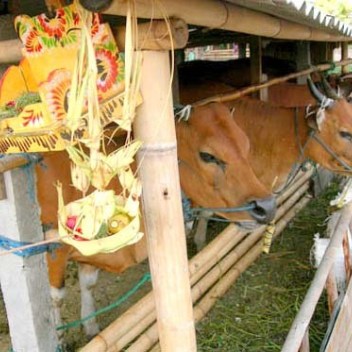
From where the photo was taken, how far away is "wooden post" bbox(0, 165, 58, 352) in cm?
197

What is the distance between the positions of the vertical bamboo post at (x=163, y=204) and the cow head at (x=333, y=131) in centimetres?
325

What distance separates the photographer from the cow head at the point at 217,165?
3037 mm

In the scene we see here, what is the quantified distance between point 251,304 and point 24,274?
2846mm

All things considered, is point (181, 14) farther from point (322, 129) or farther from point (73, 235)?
point (322, 129)

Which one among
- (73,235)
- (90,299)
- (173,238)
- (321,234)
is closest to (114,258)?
(90,299)

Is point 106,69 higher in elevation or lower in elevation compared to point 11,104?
higher

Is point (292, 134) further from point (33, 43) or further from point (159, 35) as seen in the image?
point (33, 43)

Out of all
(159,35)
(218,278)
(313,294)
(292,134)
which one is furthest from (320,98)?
(159,35)

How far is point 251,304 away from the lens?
4.35 metres

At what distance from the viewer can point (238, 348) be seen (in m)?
3.71

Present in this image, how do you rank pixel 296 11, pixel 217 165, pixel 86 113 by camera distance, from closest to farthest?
1. pixel 86 113
2. pixel 296 11
3. pixel 217 165

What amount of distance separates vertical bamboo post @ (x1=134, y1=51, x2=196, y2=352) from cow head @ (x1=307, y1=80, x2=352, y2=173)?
3248 millimetres

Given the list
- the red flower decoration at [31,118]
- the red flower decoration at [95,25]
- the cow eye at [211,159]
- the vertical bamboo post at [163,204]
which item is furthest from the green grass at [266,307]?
the red flower decoration at [95,25]

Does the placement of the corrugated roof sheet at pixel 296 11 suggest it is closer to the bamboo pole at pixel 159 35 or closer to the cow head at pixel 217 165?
the bamboo pole at pixel 159 35
